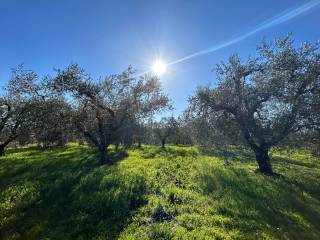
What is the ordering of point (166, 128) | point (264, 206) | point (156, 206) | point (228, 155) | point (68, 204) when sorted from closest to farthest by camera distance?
1. point (156, 206)
2. point (264, 206)
3. point (68, 204)
4. point (228, 155)
5. point (166, 128)

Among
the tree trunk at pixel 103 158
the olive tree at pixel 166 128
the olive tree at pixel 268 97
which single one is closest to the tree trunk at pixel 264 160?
the olive tree at pixel 268 97

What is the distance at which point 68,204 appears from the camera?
16734mm

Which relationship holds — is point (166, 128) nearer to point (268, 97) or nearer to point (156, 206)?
point (268, 97)

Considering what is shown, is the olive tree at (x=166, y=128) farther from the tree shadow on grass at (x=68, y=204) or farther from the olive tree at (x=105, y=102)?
the tree shadow on grass at (x=68, y=204)

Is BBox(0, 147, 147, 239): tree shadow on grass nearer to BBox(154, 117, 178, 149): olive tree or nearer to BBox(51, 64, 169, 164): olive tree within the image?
BBox(51, 64, 169, 164): olive tree

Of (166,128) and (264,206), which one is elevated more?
(166,128)

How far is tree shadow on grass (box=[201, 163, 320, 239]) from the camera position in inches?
517

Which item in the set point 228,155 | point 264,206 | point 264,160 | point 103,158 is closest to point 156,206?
point 264,206

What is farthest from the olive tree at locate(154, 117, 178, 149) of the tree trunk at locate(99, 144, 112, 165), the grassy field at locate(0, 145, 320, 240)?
the grassy field at locate(0, 145, 320, 240)

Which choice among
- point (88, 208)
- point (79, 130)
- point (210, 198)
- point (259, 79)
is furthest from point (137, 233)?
point (79, 130)

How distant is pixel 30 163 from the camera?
30.6 meters

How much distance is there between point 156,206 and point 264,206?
5.83 m

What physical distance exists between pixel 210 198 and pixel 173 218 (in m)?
3.78

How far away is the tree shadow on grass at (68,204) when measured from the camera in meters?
13.5
